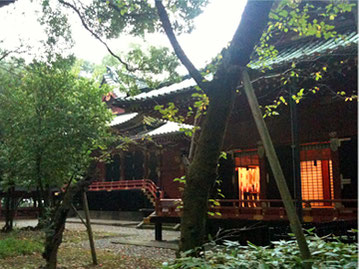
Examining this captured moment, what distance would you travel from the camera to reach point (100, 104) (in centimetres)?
1083

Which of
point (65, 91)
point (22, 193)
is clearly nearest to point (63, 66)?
point (65, 91)

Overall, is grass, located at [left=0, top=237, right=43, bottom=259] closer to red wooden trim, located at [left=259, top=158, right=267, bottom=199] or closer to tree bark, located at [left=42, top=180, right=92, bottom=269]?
tree bark, located at [left=42, top=180, right=92, bottom=269]

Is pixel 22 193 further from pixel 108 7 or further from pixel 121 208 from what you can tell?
pixel 108 7

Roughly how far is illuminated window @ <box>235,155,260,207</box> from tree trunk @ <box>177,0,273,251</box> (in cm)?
740

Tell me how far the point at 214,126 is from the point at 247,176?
9.04 m

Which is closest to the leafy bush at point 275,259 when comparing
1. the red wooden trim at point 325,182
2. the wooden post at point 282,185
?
the wooden post at point 282,185

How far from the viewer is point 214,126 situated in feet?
11.0

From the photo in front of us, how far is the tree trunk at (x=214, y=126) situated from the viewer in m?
3.27

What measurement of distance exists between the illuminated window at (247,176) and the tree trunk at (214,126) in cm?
740

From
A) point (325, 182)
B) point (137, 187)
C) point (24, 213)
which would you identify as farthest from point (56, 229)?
point (24, 213)

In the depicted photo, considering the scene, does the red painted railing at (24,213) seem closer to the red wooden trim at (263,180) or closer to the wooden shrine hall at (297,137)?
the wooden shrine hall at (297,137)

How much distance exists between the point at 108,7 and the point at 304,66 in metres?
4.21

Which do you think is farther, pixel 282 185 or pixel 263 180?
pixel 263 180

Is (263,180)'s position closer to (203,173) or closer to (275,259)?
(203,173)
